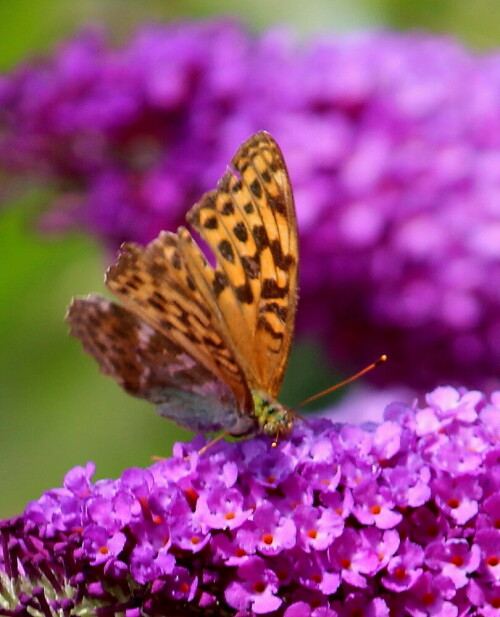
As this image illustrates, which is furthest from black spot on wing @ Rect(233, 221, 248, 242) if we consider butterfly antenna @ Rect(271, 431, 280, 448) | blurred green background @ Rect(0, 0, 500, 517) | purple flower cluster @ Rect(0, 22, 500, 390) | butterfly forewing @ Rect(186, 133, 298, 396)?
blurred green background @ Rect(0, 0, 500, 517)

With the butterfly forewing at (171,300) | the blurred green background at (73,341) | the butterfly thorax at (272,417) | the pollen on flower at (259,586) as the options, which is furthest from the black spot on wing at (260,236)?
the blurred green background at (73,341)

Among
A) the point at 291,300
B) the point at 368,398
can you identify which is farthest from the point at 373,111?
the point at 291,300

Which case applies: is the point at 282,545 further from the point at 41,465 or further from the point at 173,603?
the point at 41,465

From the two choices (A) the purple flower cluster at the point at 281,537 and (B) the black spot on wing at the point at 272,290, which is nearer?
(A) the purple flower cluster at the point at 281,537

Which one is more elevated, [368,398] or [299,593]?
[368,398]

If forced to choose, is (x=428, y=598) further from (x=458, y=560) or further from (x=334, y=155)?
(x=334, y=155)

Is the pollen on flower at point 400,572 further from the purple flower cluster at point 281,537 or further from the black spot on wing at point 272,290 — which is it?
the black spot on wing at point 272,290

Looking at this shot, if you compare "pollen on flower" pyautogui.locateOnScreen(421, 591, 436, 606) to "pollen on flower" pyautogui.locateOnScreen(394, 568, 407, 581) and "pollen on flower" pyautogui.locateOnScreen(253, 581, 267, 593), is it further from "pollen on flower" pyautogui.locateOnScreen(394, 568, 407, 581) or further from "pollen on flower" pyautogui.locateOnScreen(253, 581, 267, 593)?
"pollen on flower" pyautogui.locateOnScreen(253, 581, 267, 593)
